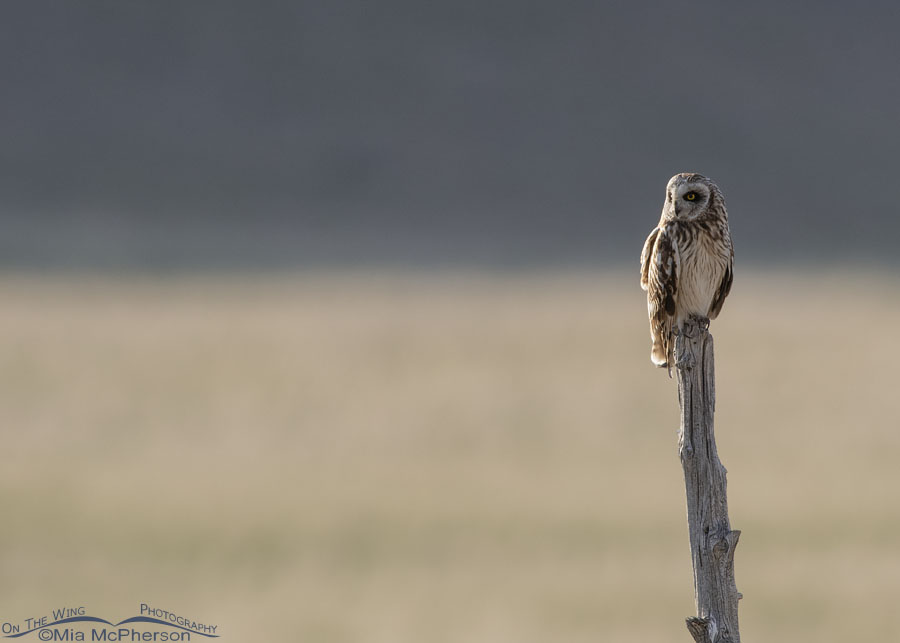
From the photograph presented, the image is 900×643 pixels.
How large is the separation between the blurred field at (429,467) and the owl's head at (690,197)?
6.28m

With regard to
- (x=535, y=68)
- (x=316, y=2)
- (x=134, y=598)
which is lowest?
(x=134, y=598)

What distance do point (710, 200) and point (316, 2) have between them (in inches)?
2631

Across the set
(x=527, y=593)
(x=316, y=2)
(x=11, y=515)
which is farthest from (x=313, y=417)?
(x=316, y=2)

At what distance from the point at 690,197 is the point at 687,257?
11.2 inches

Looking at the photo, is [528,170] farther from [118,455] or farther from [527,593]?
[527,593]

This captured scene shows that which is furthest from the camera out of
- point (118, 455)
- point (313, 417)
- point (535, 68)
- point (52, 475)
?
point (535, 68)

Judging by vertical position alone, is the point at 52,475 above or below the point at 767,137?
below

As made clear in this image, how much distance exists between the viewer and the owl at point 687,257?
6.56 meters

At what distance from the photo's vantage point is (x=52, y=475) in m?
17.6

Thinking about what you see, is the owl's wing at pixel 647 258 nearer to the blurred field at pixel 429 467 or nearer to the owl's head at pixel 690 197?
the owl's head at pixel 690 197

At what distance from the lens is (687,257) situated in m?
6.64

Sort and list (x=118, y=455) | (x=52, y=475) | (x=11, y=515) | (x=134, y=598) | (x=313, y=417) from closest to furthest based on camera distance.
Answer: (x=134, y=598)
(x=11, y=515)
(x=52, y=475)
(x=118, y=455)
(x=313, y=417)
